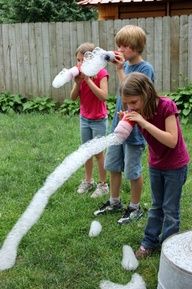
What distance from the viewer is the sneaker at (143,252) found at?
326 centimetres

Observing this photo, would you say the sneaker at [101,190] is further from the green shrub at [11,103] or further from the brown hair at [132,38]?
the green shrub at [11,103]

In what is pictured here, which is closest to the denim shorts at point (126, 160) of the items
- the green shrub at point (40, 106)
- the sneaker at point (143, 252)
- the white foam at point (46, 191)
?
the white foam at point (46, 191)

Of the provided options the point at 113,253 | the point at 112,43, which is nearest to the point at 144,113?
the point at 113,253

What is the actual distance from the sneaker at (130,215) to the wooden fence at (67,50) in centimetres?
444

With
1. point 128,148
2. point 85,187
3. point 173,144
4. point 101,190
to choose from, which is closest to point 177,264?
point 173,144

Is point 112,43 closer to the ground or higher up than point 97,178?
higher up

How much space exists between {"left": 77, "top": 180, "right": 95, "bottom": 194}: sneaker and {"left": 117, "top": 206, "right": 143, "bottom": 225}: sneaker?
677mm

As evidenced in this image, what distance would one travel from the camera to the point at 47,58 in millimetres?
8562

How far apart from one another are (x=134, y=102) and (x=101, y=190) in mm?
1698

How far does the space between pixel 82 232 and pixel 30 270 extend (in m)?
0.63

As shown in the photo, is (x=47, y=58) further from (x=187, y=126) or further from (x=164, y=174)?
(x=164, y=174)

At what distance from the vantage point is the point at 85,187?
4.46 m

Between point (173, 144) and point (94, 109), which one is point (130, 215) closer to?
point (94, 109)

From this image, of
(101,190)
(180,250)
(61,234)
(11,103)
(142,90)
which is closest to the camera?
(180,250)
